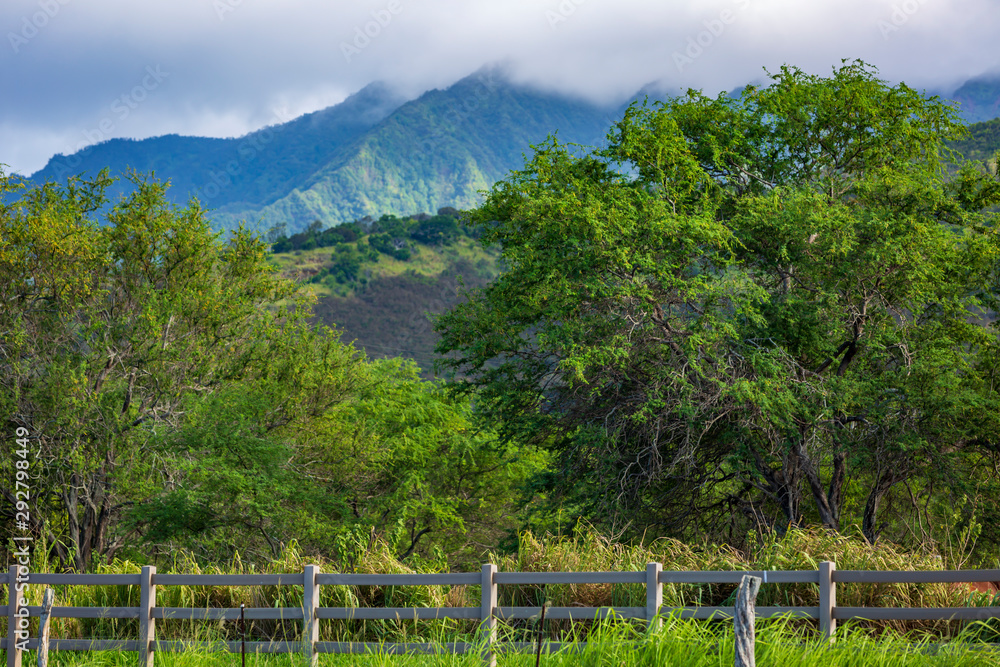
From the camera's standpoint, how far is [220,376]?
2530 centimetres

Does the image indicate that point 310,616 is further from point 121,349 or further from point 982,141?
point 982,141

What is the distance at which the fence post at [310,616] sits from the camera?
7656 mm

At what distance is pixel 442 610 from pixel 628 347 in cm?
927

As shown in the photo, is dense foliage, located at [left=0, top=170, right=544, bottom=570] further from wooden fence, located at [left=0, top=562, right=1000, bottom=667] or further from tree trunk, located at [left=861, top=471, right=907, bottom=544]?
wooden fence, located at [left=0, top=562, right=1000, bottom=667]

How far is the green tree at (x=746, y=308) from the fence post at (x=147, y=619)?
26.4 feet

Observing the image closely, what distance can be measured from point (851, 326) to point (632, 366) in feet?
16.2

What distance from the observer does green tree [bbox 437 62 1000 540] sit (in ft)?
52.6

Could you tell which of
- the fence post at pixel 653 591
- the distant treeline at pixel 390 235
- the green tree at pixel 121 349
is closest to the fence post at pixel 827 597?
the fence post at pixel 653 591

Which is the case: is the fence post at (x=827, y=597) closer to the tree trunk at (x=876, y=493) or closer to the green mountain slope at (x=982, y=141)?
the tree trunk at (x=876, y=493)

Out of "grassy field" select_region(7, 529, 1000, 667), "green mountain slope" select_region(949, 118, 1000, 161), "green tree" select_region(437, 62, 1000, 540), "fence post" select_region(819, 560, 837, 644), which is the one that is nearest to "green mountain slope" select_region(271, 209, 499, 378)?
"green mountain slope" select_region(949, 118, 1000, 161)

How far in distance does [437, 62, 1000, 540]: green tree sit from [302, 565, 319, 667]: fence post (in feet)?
24.8

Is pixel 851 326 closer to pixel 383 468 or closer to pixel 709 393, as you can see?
pixel 709 393

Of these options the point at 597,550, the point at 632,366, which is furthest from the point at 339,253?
the point at 597,550

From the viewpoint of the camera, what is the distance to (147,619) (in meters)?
8.31
